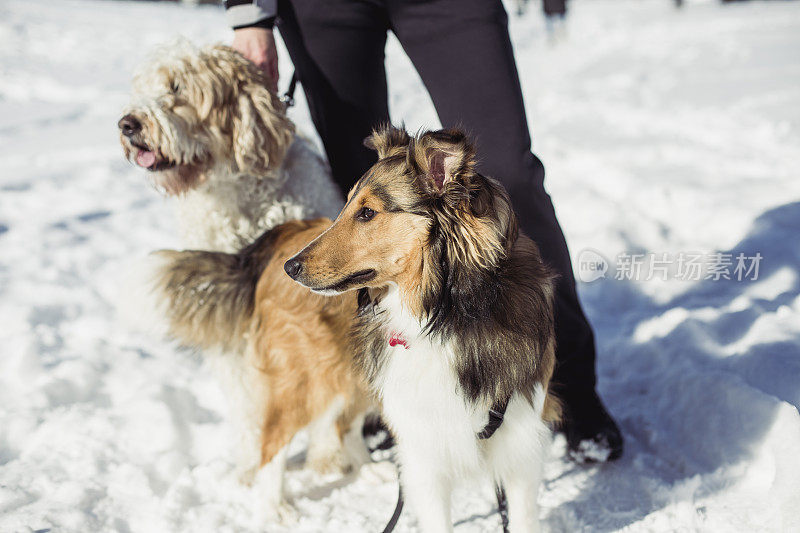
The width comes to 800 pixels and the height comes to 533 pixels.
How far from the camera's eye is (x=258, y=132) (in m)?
2.72

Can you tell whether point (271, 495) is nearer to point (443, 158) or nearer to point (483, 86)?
point (443, 158)

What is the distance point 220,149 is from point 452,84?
1168 millimetres

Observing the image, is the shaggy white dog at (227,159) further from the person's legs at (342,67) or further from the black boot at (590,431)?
the black boot at (590,431)

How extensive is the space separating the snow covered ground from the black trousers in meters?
0.54

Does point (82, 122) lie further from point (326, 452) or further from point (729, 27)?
point (729, 27)

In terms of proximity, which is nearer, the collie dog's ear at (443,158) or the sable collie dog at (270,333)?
the collie dog's ear at (443,158)

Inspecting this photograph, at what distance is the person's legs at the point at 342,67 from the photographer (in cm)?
232

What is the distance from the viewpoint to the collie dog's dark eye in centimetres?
173

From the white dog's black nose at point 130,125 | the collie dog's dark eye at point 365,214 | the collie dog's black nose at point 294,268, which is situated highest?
the white dog's black nose at point 130,125

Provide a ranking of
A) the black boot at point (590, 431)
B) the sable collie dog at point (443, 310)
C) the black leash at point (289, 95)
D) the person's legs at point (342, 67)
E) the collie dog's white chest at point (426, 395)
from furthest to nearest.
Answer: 1. the black leash at point (289, 95)
2. the black boot at point (590, 431)
3. the person's legs at point (342, 67)
4. the collie dog's white chest at point (426, 395)
5. the sable collie dog at point (443, 310)

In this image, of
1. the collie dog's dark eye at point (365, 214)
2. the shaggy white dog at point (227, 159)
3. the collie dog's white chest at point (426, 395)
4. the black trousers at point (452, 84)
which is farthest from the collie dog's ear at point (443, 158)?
the shaggy white dog at point (227, 159)

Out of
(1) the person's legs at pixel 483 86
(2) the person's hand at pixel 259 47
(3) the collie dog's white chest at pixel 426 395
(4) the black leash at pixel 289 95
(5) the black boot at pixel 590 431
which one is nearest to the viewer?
(3) the collie dog's white chest at pixel 426 395

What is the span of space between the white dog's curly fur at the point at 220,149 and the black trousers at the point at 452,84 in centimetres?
32

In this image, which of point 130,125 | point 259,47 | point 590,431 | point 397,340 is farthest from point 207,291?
point 590,431
